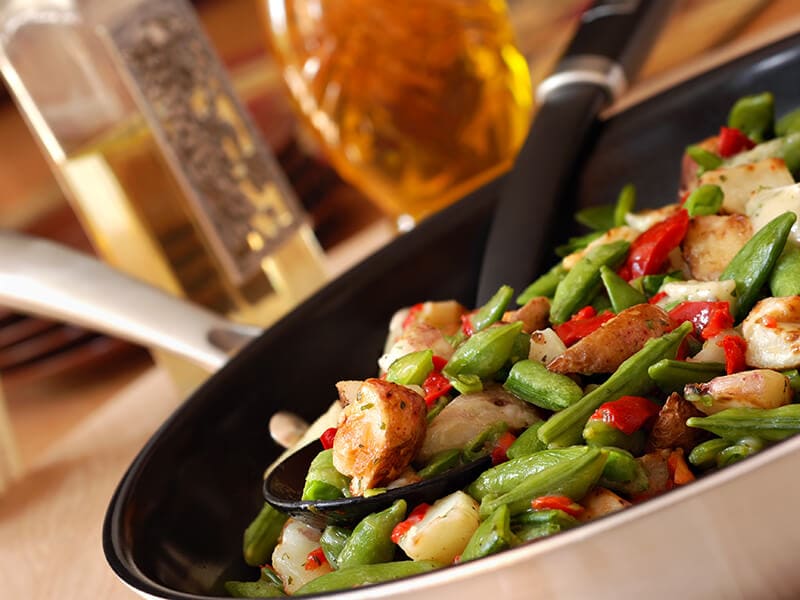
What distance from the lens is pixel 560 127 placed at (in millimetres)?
1603

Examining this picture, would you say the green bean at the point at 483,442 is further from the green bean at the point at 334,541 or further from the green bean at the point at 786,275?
the green bean at the point at 786,275

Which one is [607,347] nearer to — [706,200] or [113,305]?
[706,200]

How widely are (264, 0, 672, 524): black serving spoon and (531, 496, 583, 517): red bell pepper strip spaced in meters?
0.30

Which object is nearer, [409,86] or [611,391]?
[611,391]

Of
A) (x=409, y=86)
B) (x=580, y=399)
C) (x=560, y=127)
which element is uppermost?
(x=409, y=86)

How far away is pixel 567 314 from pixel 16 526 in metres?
1.13

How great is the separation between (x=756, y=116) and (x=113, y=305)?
0.91 metres

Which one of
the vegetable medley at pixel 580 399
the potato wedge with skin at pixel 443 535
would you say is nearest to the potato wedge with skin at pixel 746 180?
the vegetable medley at pixel 580 399

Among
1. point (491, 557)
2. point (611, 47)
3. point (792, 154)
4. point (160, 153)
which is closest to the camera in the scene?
point (491, 557)

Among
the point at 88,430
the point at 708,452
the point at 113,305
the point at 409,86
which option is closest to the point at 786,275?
the point at 708,452

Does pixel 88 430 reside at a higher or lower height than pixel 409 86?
lower

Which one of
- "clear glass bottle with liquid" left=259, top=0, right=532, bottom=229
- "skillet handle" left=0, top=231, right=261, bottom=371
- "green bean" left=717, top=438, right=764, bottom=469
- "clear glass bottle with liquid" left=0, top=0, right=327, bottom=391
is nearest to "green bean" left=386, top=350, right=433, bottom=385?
"green bean" left=717, top=438, right=764, bottom=469

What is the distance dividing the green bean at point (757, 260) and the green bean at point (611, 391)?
15 cm

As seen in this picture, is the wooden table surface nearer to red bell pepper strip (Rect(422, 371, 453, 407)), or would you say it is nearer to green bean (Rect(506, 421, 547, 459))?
red bell pepper strip (Rect(422, 371, 453, 407))
